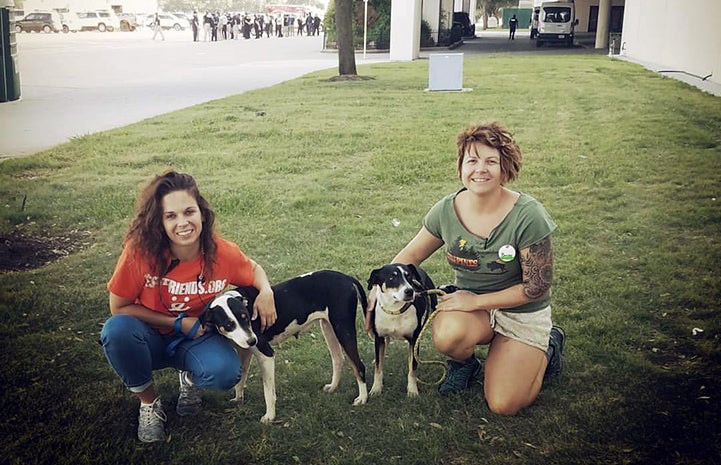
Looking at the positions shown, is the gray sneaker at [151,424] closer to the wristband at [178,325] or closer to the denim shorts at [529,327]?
the wristband at [178,325]

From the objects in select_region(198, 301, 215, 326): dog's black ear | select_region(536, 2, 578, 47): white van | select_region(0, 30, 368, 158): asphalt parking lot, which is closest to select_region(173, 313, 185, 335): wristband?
select_region(198, 301, 215, 326): dog's black ear

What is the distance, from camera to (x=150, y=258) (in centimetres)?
307

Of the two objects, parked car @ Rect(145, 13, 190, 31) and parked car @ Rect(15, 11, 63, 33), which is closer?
parked car @ Rect(15, 11, 63, 33)

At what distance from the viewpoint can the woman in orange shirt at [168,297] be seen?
3045 millimetres

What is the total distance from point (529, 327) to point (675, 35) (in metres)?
20.8

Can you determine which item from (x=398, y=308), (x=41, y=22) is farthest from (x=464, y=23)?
(x=398, y=308)

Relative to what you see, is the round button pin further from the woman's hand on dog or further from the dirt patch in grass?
the dirt patch in grass

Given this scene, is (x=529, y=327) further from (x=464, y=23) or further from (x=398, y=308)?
(x=464, y=23)

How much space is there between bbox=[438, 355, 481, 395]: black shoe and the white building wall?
15450 millimetres

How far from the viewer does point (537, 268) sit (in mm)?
3205

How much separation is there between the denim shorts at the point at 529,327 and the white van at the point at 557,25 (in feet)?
118

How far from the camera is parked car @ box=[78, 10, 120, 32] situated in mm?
22466

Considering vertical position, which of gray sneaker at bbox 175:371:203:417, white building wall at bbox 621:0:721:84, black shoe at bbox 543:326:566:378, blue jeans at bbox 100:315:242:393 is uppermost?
white building wall at bbox 621:0:721:84

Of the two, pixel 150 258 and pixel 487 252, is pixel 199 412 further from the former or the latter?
pixel 487 252
